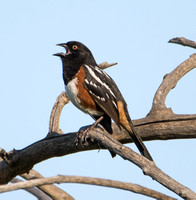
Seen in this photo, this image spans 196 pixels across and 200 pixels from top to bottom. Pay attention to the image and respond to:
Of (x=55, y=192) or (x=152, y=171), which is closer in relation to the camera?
(x=152, y=171)

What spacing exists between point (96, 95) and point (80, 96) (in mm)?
208

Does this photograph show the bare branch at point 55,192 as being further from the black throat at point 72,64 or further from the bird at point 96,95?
the black throat at point 72,64

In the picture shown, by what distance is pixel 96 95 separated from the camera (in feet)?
18.1

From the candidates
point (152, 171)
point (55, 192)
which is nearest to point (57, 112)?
point (55, 192)

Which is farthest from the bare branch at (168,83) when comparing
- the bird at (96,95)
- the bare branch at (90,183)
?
the bare branch at (90,183)

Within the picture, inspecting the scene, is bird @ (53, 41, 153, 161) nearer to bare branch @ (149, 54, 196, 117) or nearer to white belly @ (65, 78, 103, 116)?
white belly @ (65, 78, 103, 116)

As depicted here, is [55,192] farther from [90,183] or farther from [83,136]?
[90,183]

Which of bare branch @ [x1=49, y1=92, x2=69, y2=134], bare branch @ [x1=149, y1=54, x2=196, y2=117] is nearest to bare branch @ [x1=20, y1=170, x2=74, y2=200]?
bare branch @ [x1=49, y1=92, x2=69, y2=134]

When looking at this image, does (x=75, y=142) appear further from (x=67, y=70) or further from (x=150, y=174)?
(x=150, y=174)

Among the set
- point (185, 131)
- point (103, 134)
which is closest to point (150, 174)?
point (103, 134)

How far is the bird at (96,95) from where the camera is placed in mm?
5371

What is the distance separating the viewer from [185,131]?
4855mm

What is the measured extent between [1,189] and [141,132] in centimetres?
269

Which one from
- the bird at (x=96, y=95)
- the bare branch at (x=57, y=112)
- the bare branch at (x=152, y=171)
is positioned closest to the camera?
the bare branch at (x=152, y=171)
